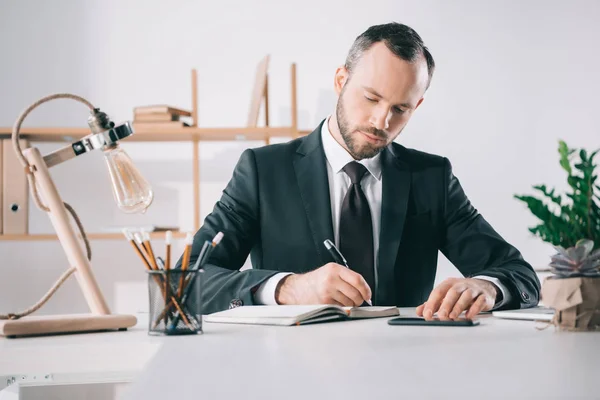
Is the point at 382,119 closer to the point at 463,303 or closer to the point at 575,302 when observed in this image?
the point at 463,303

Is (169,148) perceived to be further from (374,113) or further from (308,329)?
(308,329)

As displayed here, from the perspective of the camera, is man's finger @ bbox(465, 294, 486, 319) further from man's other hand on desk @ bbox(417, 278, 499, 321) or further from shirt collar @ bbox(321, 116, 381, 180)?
shirt collar @ bbox(321, 116, 381, 180)

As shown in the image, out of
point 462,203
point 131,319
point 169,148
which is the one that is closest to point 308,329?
point 131,319

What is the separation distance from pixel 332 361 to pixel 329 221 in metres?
1.18

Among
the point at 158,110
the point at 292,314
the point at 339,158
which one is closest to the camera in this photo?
the point at 292,314

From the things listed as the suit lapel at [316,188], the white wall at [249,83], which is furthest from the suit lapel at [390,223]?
the white wall at [249,83]

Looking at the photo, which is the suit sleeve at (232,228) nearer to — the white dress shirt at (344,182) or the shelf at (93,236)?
the white dress shirt at (344,182)

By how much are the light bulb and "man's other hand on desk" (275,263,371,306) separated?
1.20 ft

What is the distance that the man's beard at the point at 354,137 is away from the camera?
6.69 feet

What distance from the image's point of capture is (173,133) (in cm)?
343

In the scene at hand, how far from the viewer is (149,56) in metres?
3.73

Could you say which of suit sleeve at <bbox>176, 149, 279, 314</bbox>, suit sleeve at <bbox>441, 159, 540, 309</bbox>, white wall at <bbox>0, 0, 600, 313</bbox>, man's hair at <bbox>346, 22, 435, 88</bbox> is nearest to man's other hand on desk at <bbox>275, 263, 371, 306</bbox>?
suit sleeve at <bbox>176, 149, 279, 314</bbox>

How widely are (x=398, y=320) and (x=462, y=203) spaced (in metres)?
0.96

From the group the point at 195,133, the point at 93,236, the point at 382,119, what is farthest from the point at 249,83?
the point at 382,119
